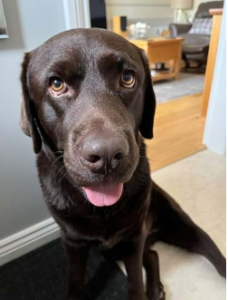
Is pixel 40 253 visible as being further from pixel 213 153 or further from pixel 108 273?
pixel 213 153

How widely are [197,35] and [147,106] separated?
182 inches


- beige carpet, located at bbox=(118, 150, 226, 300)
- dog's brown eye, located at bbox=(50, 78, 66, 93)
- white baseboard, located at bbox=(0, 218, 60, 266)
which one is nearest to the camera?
dog's brown eye, located at bbox=(50, 78, 66, 93)

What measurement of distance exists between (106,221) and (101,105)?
0.39 meters

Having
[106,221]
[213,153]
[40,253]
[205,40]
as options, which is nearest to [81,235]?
[106,221]

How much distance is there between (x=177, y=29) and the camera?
5.21 metres

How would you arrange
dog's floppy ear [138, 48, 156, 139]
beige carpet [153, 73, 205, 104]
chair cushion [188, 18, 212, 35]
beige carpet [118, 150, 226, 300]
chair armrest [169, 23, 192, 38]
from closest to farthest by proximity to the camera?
dog's floppy ear [138, 48, 156, 139], beige carpet [118, 150, 226, 300], beige carpet [153, 73, 205, 104], chair cushion [188, 18, 212, 35], chair armrest [169, 23, 192, 38]

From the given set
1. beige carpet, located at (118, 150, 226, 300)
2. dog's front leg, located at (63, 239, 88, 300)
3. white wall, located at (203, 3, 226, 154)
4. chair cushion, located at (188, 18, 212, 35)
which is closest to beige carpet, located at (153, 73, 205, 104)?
chair cushion, located at (188, 18, 212, 35)

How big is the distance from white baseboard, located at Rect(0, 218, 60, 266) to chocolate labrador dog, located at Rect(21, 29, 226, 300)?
0.34 meters

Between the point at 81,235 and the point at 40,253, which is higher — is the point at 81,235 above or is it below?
above

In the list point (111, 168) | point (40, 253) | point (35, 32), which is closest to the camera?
point (111, 168)

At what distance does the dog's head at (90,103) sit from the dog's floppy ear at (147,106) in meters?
0.05

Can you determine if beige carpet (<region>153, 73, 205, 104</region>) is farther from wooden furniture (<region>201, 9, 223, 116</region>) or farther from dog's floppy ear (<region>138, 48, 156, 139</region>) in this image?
dog's floppy ear (<region>138, 48, 156, 139</region>)

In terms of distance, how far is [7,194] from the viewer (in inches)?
44.5

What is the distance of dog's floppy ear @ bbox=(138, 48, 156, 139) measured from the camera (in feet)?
2.77
